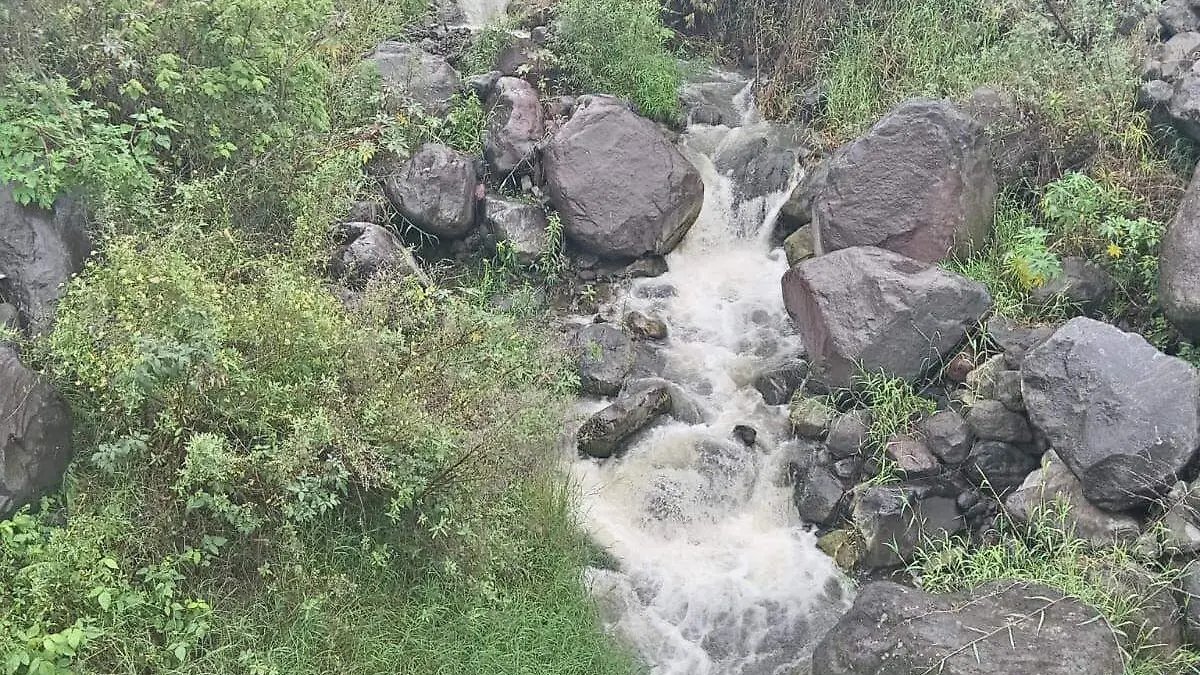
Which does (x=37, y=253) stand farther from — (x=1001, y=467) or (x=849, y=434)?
(x=1001, y=467)

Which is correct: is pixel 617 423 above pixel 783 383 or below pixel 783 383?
below

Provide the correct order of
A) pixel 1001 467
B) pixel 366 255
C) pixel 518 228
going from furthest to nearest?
pixel 518 228
pixel 366 255
pixel 1001 467

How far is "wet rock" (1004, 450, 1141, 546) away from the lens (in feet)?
16.4

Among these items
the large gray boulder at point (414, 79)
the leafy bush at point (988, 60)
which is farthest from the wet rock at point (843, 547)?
the large gray boulder at point (414, 79)

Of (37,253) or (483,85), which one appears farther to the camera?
(483,85)

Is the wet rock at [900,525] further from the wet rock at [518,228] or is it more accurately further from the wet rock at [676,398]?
the wet rock at [518,228]

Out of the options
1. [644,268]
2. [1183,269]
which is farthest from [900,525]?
[644,268]

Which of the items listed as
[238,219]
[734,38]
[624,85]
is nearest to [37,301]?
[238,219]

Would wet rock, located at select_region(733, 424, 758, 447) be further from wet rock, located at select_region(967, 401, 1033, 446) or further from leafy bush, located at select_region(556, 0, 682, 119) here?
leafy bush, located at select_region(556, 0, 682, 119)

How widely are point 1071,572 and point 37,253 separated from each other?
5.91 metres

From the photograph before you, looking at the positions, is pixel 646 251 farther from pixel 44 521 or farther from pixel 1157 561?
pixel 44 521

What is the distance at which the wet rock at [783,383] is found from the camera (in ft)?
21.7

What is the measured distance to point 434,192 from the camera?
7.51m

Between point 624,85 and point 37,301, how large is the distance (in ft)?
18.2
